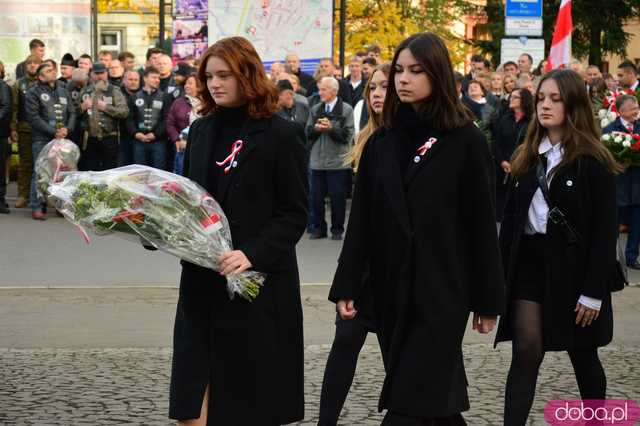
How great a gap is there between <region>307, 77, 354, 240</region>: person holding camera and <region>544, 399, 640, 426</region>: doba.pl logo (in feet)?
25.5

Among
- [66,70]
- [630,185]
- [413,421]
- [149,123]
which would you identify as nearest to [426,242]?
[413,421]

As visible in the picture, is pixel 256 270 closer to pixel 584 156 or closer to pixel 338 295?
pixel 338 295

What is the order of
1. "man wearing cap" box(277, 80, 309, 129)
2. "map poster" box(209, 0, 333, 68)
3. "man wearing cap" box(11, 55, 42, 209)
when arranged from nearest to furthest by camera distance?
1. "man wearing cap" box(277, 80, 309, 129)
2. "man wearing cap" box(11, 55, 42, 209)
3. "map poster" box(209, 0, 333, 68)

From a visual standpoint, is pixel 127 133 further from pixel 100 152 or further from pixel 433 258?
pixel 433 258

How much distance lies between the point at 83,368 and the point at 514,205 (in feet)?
10.2

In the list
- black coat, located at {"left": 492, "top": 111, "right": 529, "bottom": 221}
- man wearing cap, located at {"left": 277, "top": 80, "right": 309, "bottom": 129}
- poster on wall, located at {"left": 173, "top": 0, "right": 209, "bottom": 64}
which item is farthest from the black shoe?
poster on wall, located at {"left": 173, "top": 0, "right": 209, "bottom": 64}

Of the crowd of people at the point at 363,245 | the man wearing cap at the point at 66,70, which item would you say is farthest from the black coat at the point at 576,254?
the man wearing cap at the point at 66,70

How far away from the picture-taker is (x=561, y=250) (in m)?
5.67

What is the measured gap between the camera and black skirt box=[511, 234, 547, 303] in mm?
5703

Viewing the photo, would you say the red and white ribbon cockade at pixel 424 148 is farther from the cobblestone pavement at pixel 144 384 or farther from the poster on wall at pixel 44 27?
the poster on wall at pixel 44 27

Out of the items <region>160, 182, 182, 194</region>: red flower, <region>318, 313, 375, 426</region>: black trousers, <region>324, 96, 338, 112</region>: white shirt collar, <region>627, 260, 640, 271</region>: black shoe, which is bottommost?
<region>627, 260, 640, 271</region>: black shoe

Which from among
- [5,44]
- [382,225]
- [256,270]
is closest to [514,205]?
[382,225]

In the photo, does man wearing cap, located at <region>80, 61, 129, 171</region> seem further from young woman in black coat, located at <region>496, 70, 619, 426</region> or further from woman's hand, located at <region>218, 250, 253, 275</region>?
woman's hand, located at <region>218, 250, 253, 275</region>

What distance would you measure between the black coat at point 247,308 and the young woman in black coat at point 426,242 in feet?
0.91
